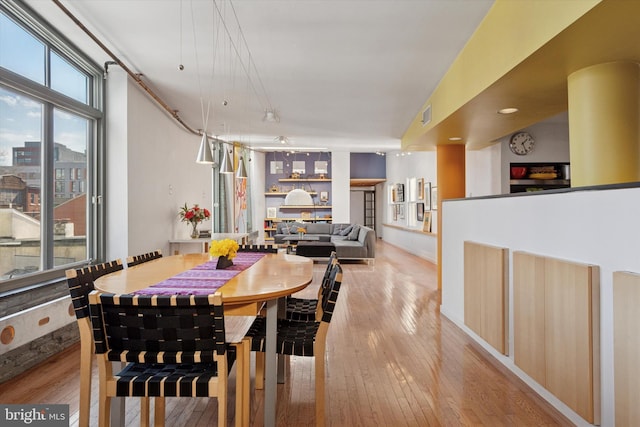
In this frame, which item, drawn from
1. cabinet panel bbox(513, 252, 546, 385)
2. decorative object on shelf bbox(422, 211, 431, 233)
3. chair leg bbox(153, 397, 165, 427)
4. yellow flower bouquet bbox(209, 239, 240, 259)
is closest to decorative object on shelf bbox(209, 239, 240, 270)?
yellow flower bouquet bbox(209, 239, 240, 259)

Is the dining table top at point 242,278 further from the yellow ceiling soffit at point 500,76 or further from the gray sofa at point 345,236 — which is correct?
the gray sofa at point 345,236

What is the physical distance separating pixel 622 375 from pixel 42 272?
403 centimetres

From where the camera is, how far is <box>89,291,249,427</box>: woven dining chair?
1.52m

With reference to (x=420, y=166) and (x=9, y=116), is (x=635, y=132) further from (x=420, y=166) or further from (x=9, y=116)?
(x=420, y=166)

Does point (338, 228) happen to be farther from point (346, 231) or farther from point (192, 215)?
point (192, 215)

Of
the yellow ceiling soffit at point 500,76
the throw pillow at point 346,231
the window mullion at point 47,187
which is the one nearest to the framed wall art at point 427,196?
the throw pillow at point 346,231

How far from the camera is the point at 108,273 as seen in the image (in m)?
2.46

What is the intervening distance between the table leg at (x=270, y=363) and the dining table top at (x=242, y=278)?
0.45 ft

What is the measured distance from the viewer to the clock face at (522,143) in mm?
6469

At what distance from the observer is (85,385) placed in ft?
6.07

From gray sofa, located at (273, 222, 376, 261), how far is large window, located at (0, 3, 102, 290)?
Answer: 5.26 metres

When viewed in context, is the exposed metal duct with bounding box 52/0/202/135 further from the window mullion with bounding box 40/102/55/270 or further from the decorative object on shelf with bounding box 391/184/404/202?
the decorative object on shelf with bounding box 391/184/404/202

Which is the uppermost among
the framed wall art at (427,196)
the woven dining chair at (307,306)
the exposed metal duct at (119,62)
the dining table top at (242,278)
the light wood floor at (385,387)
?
the exposed metal duct at (119,62)

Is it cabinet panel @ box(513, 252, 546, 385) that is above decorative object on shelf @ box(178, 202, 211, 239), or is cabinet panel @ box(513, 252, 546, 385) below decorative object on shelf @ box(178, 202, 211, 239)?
below
